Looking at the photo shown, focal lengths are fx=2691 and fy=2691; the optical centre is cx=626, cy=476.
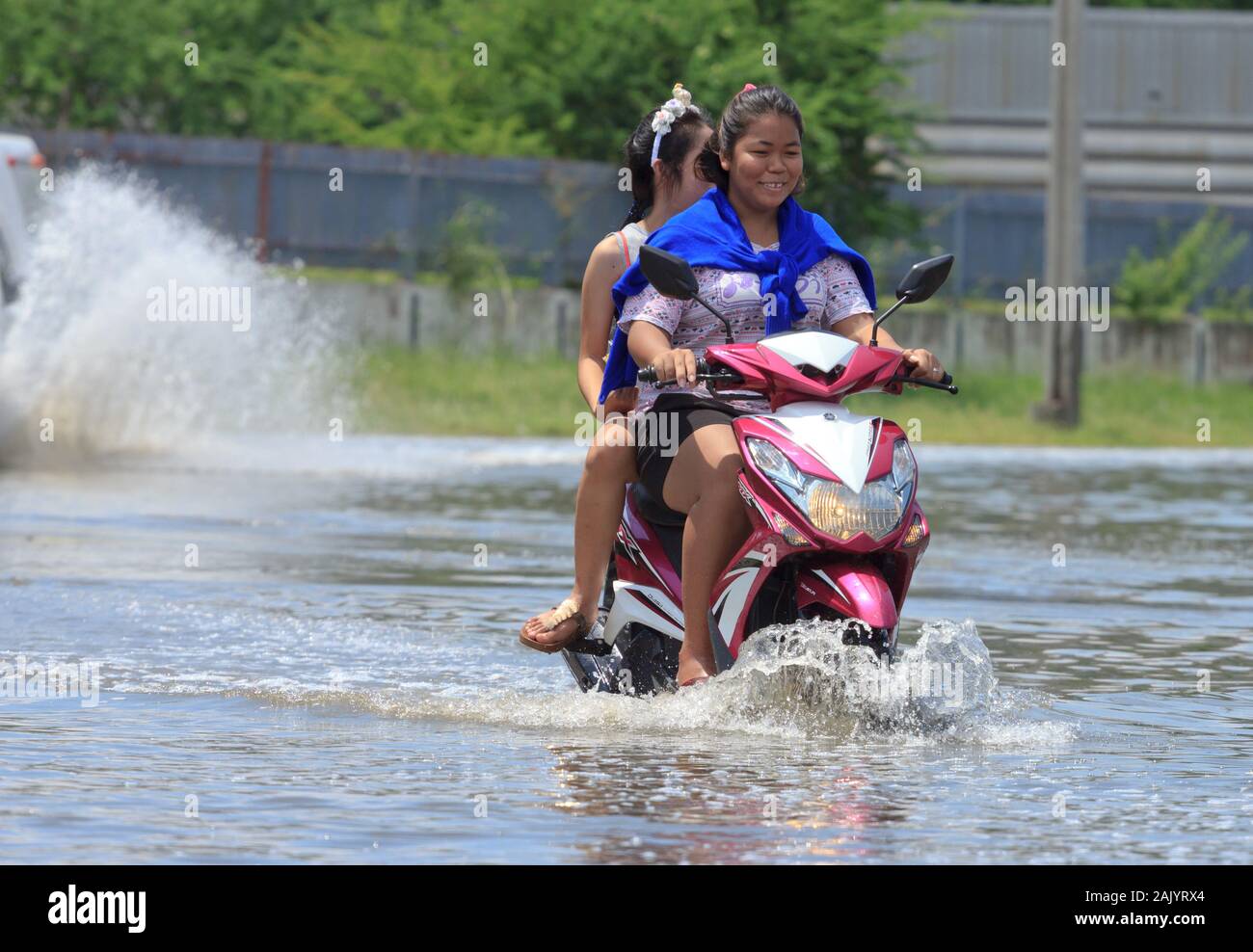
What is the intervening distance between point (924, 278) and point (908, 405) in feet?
64.4

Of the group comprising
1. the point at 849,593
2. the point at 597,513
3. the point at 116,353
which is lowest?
the point at 116,353

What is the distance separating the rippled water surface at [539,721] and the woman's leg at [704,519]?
6.8 inches

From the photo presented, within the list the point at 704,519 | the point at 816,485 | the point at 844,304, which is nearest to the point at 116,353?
the point at 844,304

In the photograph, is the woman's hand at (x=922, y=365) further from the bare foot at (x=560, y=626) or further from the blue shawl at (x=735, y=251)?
the bare foot at (x=560, y=626)

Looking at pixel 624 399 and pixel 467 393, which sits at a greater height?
pixel 624 399

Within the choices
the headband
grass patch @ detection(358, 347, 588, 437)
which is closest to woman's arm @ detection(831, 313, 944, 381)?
the headband

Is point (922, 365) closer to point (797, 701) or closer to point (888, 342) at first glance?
point (888, 342)

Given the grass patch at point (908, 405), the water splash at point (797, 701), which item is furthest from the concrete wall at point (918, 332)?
the water splash at point (797, 701)

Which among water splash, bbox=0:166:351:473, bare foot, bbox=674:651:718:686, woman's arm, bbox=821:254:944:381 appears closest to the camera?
bare foot, bbox=674:651:718:686

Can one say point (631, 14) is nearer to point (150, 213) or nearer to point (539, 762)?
point (150, 213)

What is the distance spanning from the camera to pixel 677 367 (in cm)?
721

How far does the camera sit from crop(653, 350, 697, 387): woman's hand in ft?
23.6

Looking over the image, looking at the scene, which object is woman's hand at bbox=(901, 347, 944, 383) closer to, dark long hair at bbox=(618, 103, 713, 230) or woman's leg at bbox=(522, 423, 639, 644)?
woman's leg at bbox=(522, 423, 639, 644)

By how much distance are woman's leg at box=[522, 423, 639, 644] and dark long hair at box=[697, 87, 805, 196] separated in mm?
791
